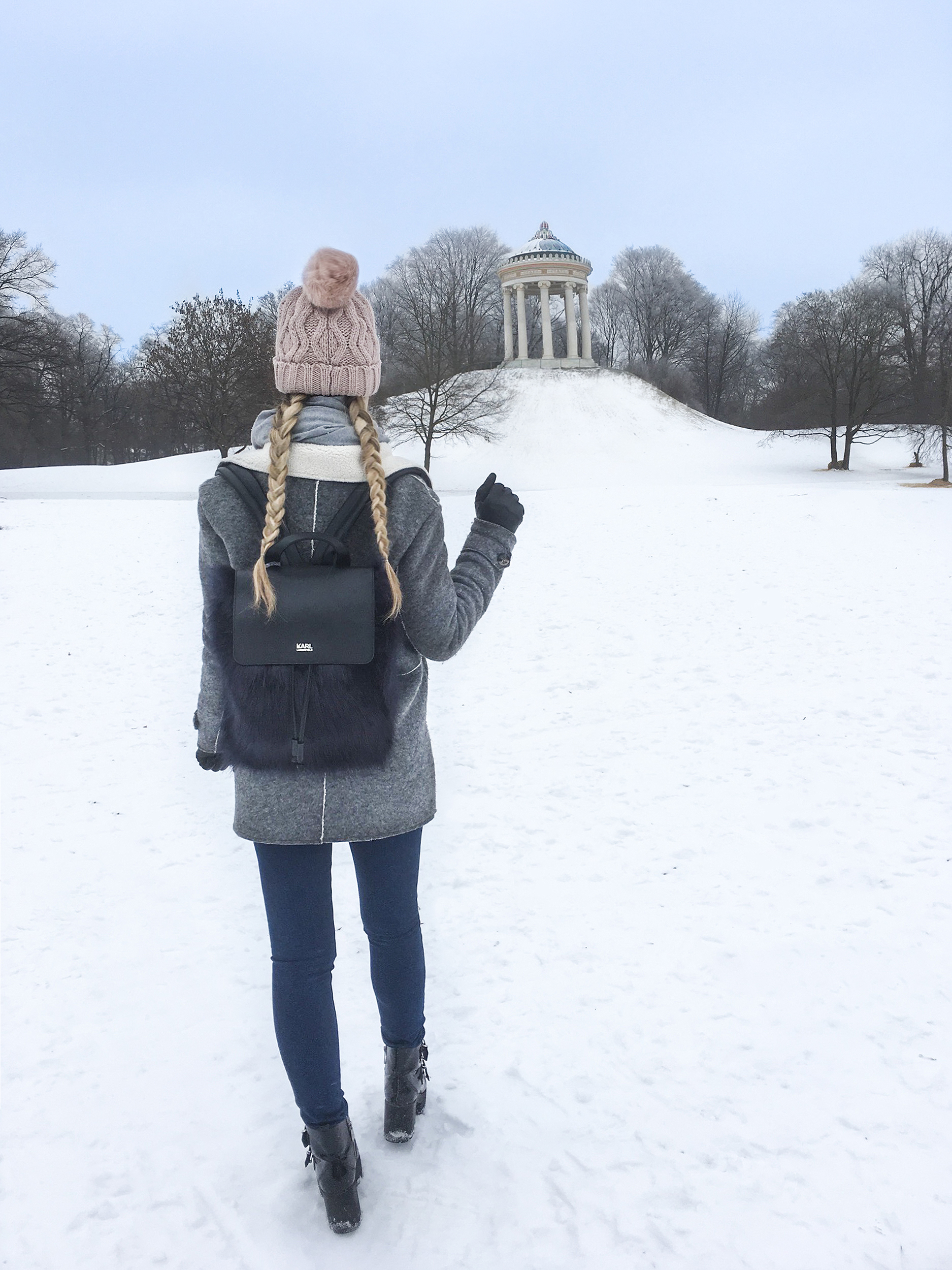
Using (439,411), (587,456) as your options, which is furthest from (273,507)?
(587,456)

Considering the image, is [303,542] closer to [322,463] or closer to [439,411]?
[322,463]

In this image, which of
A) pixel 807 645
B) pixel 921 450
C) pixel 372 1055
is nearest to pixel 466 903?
pixel 372 1055

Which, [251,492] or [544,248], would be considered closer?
[251,492]

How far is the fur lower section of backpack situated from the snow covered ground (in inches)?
48.8

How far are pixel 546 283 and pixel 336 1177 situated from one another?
140ft

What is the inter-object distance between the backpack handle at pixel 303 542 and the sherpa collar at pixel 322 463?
0.13m

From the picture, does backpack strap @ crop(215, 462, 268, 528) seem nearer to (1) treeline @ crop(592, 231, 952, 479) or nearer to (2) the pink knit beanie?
(2) the pink knit beanie

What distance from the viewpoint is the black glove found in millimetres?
2211

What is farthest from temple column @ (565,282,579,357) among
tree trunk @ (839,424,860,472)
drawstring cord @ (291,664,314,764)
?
drawstring cord @ (291,664,314,764)

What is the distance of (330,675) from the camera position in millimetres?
1929

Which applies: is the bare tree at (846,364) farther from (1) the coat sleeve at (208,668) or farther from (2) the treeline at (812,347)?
(1) the coat sleeve at (208,668)

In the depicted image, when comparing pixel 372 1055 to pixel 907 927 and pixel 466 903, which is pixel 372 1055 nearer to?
pixel 466 903

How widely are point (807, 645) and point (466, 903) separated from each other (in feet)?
16.4

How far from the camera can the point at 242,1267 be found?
2121mm
